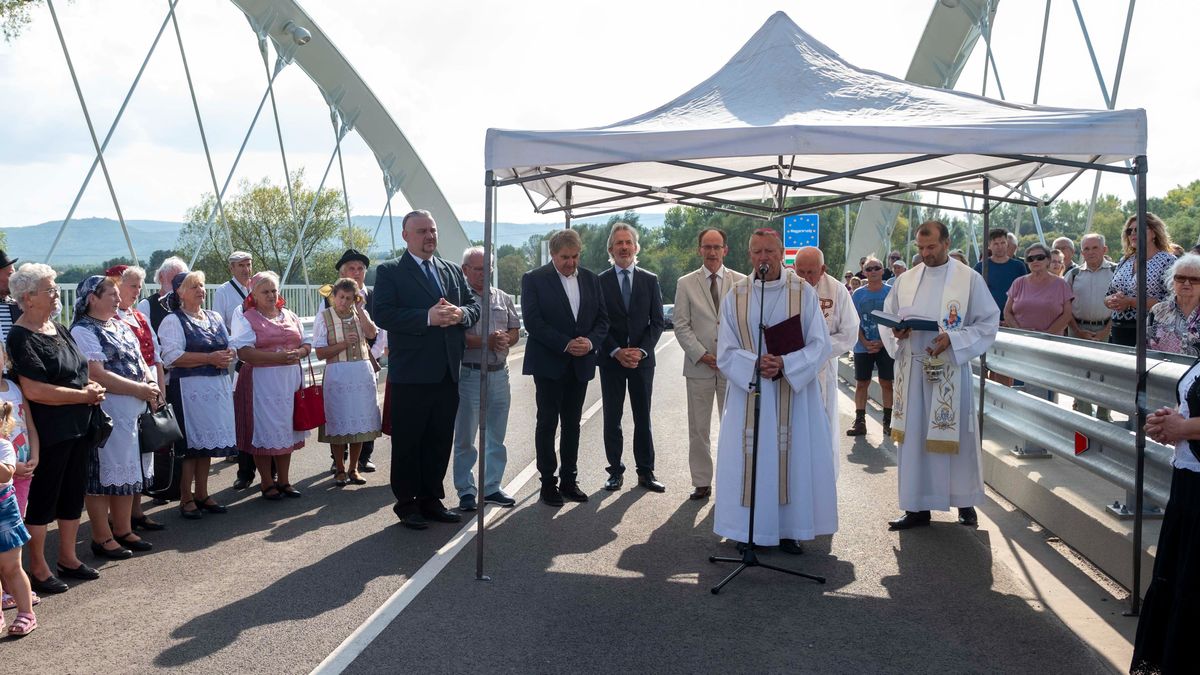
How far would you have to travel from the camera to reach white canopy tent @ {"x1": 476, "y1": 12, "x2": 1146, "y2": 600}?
18.0 ft

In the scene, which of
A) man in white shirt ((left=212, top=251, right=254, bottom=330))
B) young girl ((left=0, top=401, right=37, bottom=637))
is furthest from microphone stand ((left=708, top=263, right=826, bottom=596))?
man in white shirt ((left=212, top=251, right=254, bottom=330))

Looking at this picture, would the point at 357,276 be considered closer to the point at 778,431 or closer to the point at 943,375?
the point at 778,431

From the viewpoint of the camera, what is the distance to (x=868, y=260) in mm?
12398

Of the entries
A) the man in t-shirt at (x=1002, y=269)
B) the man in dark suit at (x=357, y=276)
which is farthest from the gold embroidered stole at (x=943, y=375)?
the man in dark suit at (x=357, y=276)

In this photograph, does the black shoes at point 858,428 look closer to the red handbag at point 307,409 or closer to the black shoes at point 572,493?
the black shoes at point 572,493

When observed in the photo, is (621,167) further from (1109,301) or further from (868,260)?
(868,260)

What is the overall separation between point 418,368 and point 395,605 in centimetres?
233

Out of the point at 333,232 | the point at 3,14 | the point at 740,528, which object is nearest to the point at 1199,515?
the point at 740,528

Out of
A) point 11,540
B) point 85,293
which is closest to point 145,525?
point 85,293

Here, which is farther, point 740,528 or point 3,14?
point 3,14

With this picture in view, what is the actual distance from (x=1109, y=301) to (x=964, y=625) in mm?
4409

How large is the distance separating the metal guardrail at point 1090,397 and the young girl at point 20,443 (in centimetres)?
576

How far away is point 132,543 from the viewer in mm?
6648

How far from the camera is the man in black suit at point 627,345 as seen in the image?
28.2 feet
